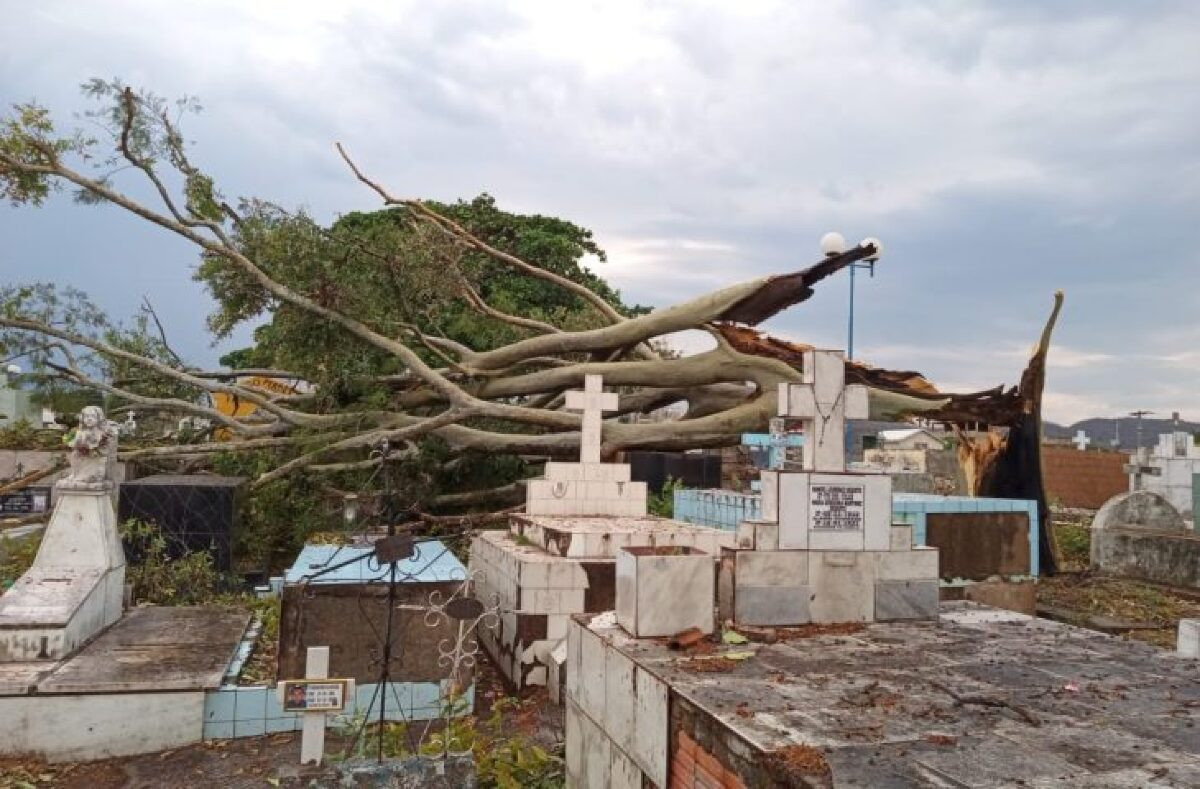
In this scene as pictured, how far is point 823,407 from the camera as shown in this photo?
5953 mm

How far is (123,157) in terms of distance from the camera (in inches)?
509

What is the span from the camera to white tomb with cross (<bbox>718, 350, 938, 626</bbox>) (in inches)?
211

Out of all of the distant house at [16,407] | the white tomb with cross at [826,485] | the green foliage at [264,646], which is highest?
the distant house at [16,407]

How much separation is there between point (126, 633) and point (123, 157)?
8.51m

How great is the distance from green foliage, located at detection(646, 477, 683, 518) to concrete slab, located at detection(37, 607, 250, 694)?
6.03 meters

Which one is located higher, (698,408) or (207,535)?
(698,408)

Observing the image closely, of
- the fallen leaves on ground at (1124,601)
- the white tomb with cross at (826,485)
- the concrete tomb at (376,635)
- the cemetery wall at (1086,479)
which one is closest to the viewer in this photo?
the white tomb with cross at (826,485)

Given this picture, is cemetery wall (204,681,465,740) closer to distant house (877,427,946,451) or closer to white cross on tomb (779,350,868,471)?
white cross on tomb (779,350,868,471)

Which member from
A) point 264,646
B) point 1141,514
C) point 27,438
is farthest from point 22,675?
point 1141,514

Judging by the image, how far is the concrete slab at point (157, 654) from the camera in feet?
20.1

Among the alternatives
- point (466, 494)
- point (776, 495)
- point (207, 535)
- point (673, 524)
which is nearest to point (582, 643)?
point (776, 495)

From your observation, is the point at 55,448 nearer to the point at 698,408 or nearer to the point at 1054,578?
the point at 698,408

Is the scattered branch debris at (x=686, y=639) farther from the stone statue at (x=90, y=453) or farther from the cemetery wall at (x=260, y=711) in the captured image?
the stone statue at (x=90, y=453)

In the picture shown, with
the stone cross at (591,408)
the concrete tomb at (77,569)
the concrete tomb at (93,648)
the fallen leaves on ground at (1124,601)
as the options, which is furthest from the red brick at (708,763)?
the fallen leaves on ground at (1124,601)
